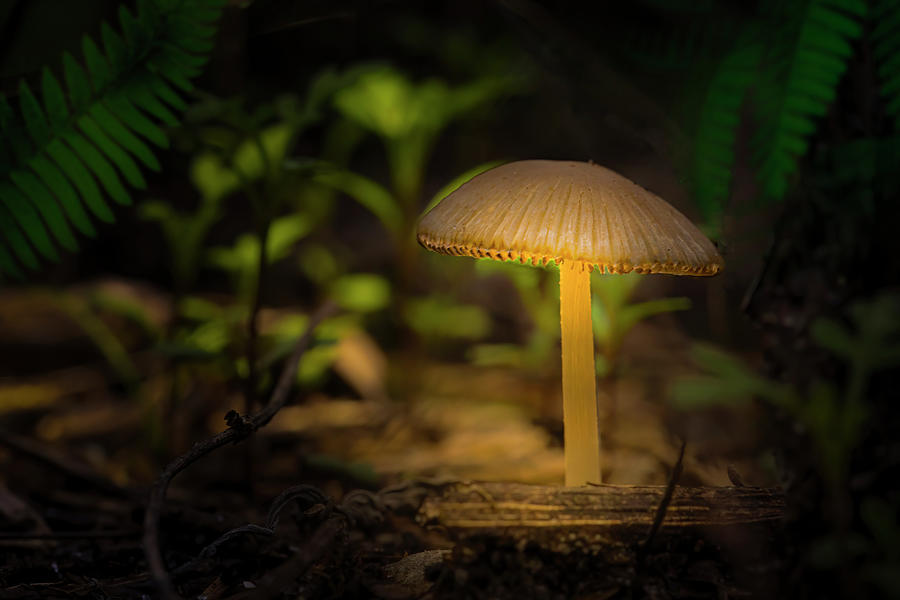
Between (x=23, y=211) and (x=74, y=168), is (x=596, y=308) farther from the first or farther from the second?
(x=23, y=211)

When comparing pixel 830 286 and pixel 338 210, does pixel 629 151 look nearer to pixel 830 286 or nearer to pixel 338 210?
pixel 338 210

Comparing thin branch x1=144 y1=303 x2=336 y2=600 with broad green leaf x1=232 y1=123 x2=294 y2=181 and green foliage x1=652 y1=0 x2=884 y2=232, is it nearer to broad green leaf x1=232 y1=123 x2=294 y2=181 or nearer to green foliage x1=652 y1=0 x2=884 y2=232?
broad green leaf x1=232 y1=123 x2=294 y2=181

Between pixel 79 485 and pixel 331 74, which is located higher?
pixel 331 74

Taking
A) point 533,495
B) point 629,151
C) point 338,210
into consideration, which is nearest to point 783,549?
point 533,495

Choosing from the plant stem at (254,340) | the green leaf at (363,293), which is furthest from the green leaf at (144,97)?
the green leaf at (363,293)

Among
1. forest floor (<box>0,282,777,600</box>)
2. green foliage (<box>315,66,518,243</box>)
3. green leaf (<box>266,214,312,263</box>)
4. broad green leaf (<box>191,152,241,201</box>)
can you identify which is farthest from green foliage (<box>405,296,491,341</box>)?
broad green leaf (<box>191,152,241,201</box>)
